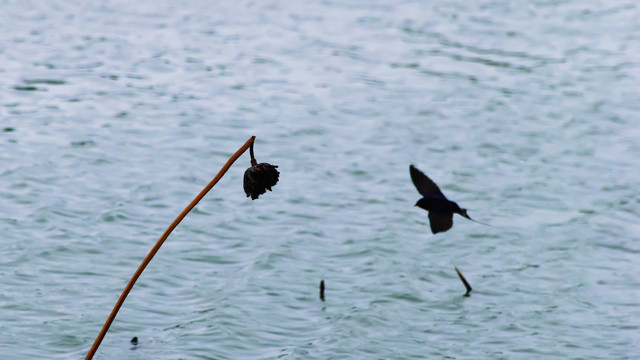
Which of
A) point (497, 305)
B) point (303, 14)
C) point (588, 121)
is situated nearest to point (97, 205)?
point (497, 305)

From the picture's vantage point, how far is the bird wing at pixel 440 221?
2730 mm

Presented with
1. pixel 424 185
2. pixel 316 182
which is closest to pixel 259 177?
pixel 424 185

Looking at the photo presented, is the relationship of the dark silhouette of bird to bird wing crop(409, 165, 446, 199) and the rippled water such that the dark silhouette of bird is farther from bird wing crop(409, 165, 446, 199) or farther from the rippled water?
the rippled water

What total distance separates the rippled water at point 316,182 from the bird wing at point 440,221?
1.88 metres

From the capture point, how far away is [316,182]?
701cm

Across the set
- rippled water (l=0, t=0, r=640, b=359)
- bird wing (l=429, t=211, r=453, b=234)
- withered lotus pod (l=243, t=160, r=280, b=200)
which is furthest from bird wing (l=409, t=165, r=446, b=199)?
rippled water (l=0, t=0, r=640, b=359)

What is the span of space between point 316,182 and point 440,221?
4256 mm

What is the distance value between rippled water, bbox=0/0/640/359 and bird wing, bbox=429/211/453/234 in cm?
188

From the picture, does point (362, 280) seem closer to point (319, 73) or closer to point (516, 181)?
point (516, 181)

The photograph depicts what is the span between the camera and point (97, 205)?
6379mm

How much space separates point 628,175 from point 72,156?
402 cm

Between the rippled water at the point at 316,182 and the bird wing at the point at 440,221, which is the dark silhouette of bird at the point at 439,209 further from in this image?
the rippled water at the point at 316,182

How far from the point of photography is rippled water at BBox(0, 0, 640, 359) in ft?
16.0

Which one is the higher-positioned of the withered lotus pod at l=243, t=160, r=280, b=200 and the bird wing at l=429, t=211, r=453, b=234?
the withered lotus pod at l=243, t=160, r=280, b=200
